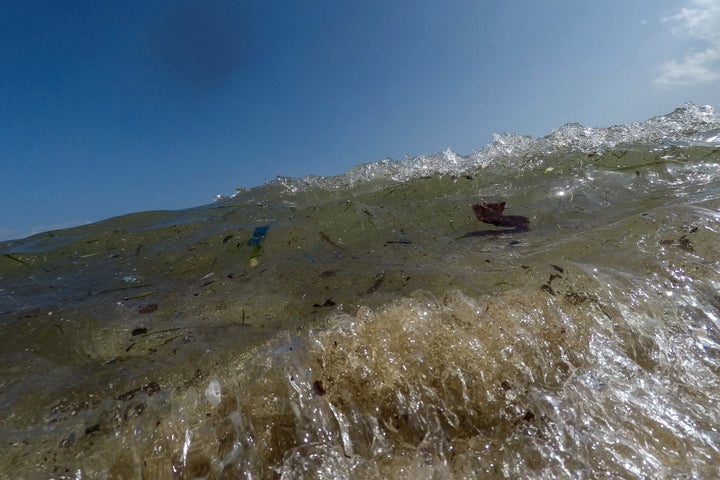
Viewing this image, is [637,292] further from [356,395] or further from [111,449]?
[111,449]

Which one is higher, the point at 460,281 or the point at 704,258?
the point at 460,281

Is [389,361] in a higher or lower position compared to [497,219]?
lower

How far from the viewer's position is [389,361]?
1837 mm

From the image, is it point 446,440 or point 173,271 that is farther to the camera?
point 173,271

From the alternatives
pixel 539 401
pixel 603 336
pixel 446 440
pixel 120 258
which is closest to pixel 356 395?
pixel 446 440

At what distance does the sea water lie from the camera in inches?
60.1

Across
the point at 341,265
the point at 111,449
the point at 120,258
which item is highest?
the point at 120,258

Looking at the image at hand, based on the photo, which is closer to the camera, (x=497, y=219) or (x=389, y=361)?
(x=389, y=361)

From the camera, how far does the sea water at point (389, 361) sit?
1525 mm

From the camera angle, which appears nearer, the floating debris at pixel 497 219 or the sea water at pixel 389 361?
the sea water at pixel 389 361

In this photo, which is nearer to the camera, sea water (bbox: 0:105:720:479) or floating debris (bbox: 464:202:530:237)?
sea water (bbox: 0:105:720:479)

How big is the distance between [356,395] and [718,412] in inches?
58.7

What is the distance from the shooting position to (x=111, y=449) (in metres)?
1.46

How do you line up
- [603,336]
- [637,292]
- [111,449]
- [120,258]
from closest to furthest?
[111,449] → [603,336] → [637,292] → [120,258]
